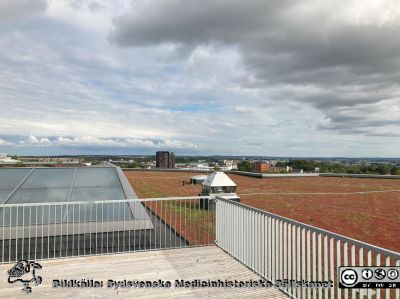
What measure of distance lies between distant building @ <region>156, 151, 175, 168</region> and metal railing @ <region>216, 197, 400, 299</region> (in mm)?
84480

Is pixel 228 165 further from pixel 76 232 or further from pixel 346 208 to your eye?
pixel 76 232

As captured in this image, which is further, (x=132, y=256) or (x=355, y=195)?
(x=355, y=195)

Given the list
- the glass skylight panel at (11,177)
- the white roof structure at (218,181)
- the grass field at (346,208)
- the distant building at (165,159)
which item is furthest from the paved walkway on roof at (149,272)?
the distant building at (165,159)

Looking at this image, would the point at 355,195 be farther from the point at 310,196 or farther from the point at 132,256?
the point at 132,256

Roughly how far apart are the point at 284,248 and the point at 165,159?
89.7m

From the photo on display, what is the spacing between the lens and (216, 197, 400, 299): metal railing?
155 inches

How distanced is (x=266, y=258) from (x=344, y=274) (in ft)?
5.79

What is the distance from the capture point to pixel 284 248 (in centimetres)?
484

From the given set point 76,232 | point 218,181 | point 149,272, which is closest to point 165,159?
point 218,181

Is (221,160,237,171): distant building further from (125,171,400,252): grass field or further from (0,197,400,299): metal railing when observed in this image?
(0,197,400,299): metal railing

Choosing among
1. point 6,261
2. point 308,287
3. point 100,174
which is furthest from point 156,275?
point 100,174

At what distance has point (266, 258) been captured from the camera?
5.32 meters

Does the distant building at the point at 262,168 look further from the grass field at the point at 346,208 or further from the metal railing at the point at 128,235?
the metal railing at the point at 128,235

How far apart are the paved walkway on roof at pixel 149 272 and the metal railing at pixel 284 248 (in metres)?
0.26
